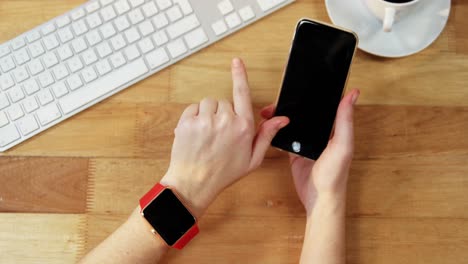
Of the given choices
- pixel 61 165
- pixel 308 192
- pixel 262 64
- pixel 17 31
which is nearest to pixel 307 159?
pixel 308 192

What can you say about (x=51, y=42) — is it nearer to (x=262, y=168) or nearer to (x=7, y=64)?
(x=7, y=64)

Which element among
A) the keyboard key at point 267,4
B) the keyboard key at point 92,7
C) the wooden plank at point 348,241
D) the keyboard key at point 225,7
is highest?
the keyboard key at point 92,7

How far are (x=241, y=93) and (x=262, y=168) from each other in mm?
119

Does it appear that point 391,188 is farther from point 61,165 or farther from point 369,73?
point 61,165

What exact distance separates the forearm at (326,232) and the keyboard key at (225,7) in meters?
0.30


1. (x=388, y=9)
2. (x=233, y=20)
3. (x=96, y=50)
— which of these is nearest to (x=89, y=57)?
(x=96, y=50)

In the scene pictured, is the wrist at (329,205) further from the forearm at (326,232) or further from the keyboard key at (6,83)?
the keyboard key at (6,83)

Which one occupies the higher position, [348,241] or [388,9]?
[388,9]

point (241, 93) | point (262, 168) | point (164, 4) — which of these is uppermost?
point (164, 4)

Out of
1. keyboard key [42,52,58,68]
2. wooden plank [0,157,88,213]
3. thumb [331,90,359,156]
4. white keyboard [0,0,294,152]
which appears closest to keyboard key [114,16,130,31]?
white keyboard [0,0,294,152]

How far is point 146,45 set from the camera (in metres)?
0.78

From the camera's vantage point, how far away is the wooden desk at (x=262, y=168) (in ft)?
2.45

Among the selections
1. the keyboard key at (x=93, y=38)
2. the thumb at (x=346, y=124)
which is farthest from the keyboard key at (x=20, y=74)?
the thumb at (x=346, y=124)

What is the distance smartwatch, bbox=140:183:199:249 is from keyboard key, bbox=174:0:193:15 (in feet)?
0.89
